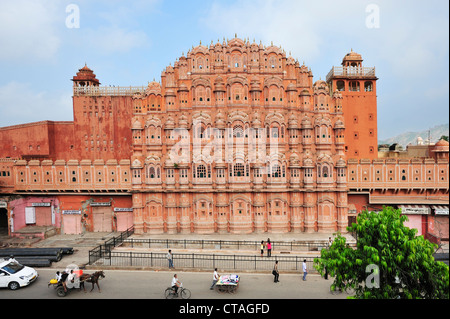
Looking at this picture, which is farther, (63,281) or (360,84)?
(360,84)

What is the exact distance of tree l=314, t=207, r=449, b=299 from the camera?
11781 millimetres

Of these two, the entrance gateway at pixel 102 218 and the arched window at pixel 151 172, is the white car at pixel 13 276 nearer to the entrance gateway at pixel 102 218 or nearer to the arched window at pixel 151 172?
the entrance gateway at pixel 102 218

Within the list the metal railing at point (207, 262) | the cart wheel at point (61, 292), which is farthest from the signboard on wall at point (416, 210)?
the cart wheel at point (61, 292)

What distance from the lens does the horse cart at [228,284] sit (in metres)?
17.8

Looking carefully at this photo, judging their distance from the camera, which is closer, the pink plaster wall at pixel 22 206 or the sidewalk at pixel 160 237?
the sidewalk at pixel 160 237

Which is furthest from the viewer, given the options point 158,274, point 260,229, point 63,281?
point 260,229

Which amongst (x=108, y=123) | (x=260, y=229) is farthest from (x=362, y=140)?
(x=108, y=123)

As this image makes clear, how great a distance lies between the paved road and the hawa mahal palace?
35.0 ft

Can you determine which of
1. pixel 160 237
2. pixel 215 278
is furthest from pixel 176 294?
pixel 160 237

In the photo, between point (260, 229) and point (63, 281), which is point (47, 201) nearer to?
point (63, 281)

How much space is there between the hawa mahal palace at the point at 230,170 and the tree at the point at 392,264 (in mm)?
18645
